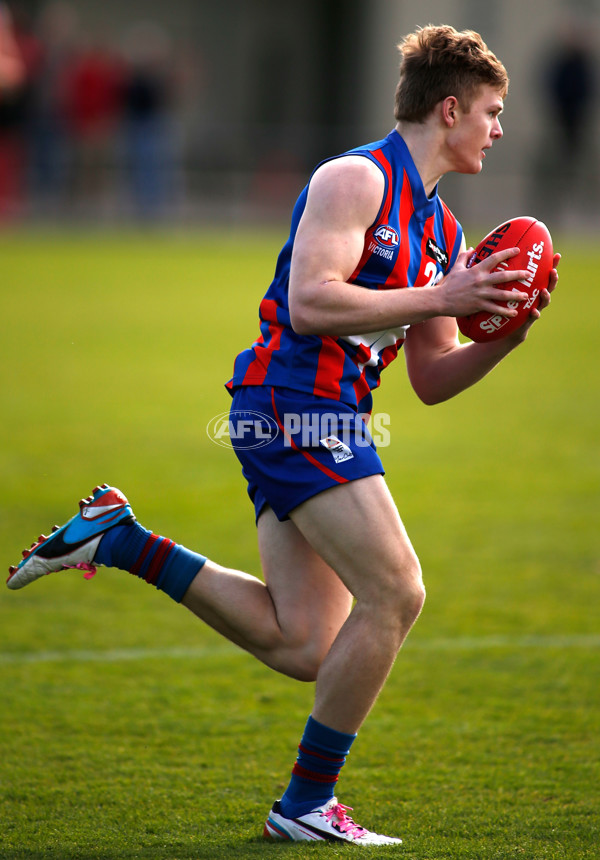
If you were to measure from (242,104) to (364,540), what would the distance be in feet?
91.2

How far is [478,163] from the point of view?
11.5ft

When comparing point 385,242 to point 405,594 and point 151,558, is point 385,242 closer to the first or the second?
point 405,594

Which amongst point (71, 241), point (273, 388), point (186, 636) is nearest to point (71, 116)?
point (71, 241)

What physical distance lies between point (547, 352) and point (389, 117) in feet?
49.4

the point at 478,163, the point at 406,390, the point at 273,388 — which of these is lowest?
the point at 406,390

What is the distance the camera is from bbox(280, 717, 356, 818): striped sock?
10.7 ft

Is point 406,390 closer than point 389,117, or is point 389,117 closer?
point 406,390

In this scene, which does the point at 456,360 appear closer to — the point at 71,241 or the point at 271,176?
the point at 71,241

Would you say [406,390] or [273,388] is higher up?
[273,388]

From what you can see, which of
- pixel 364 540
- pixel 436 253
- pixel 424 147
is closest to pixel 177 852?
pixel 364 540

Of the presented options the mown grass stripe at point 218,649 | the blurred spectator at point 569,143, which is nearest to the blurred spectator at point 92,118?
the blurred spectator at point 569,143

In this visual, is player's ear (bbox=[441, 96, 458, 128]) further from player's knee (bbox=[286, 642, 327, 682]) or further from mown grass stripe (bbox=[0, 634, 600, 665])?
mown grass stripe (bbox=[0, 634, 600, 665])

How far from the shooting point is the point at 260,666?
15.5 feet

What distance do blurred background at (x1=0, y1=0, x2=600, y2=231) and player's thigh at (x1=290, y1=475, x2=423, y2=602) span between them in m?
16.5
